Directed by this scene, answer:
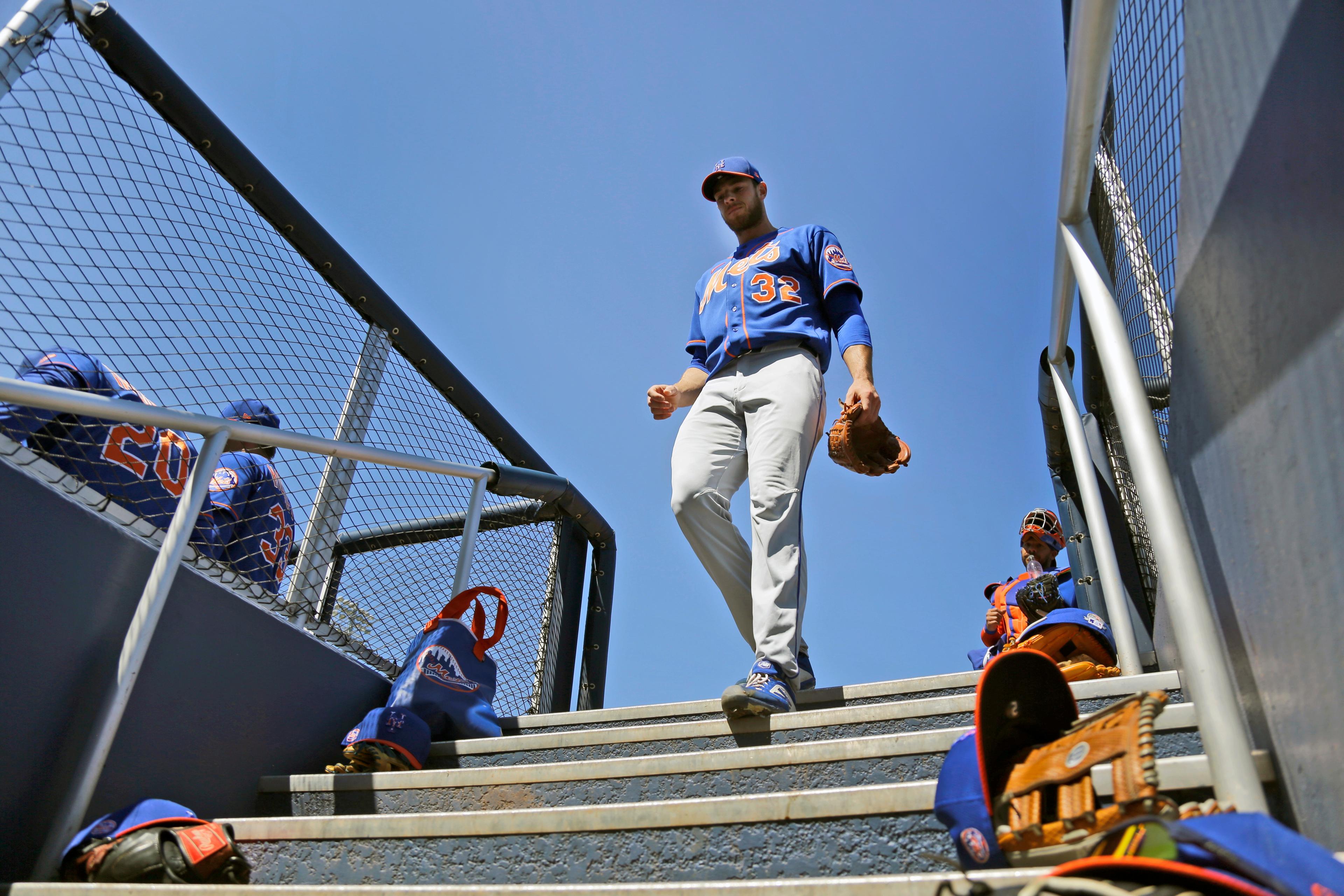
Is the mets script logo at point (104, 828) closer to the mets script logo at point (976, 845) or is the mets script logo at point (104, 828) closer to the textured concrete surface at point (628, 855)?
the textured concrete surface at point (628, 855)

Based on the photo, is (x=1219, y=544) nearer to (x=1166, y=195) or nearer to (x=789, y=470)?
(x=1166, y=195)

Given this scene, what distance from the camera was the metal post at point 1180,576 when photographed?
3.63 feet

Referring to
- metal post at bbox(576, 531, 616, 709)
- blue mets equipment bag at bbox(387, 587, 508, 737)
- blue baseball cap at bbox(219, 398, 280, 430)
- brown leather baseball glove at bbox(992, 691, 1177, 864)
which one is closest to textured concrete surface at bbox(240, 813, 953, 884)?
brown leather baseball glove at bbox(992, 691, 1177, 864)

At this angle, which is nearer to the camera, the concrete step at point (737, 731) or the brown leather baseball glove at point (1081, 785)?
the brown leather baseball glove at point (1081, 785)

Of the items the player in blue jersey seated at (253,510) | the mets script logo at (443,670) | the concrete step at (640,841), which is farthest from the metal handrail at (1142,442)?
the player in blue jersey seated at (253,510)

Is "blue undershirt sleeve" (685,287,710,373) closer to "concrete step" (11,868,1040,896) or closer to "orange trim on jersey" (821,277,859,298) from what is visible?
"orange trim on jersey" (821,277,859,298)

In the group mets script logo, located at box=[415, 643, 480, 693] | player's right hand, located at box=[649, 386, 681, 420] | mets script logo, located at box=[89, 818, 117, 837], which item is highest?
player's right hand, located at box=[649, 386, 681, 420]

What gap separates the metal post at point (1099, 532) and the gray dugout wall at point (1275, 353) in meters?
0.88

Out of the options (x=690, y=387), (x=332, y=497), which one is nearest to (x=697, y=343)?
(x=690, y=387)

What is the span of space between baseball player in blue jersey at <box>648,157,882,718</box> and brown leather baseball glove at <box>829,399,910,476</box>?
36mm

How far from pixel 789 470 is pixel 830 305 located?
674 mm

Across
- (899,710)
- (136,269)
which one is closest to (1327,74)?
(899,710)

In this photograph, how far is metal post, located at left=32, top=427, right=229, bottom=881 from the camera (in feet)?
5.74

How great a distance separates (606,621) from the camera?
4.10 m
